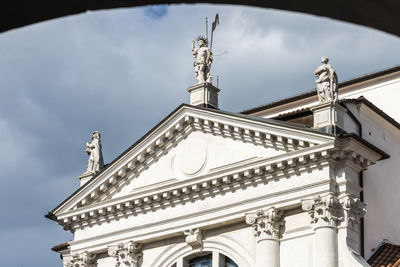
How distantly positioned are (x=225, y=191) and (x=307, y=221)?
2.97 m

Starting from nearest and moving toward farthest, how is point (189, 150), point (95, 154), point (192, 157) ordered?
1. point (192, 157)
2. point (189, 150)
3. point (95, 154)

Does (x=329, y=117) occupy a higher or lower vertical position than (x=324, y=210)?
higher

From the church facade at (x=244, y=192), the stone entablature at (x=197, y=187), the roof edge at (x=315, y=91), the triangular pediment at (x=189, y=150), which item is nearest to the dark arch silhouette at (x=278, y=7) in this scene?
the church facade at (x=244, y=192)

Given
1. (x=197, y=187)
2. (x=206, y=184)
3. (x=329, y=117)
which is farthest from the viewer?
(x=197, y=187)

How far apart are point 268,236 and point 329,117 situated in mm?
3726

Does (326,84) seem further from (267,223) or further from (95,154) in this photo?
(95,154)

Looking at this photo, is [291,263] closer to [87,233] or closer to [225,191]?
[225,191]

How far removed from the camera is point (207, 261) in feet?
93.4

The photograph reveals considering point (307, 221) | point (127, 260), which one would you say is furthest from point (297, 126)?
point (127, 260)

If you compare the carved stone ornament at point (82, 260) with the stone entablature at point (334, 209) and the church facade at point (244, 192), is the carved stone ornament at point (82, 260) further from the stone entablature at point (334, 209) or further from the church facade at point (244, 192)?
the stone entablature at point (334, 209)

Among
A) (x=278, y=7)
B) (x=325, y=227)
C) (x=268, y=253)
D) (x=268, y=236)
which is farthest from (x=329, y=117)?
(x=278, y=7)

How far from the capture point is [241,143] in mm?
28422

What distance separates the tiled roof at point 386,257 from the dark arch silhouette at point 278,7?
79.5 feet

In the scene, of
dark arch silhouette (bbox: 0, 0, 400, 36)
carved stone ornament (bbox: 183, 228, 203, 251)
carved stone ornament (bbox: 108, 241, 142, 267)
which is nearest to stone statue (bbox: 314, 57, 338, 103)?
carved stone ornament (bbox: 183, 228, 203, 251)
